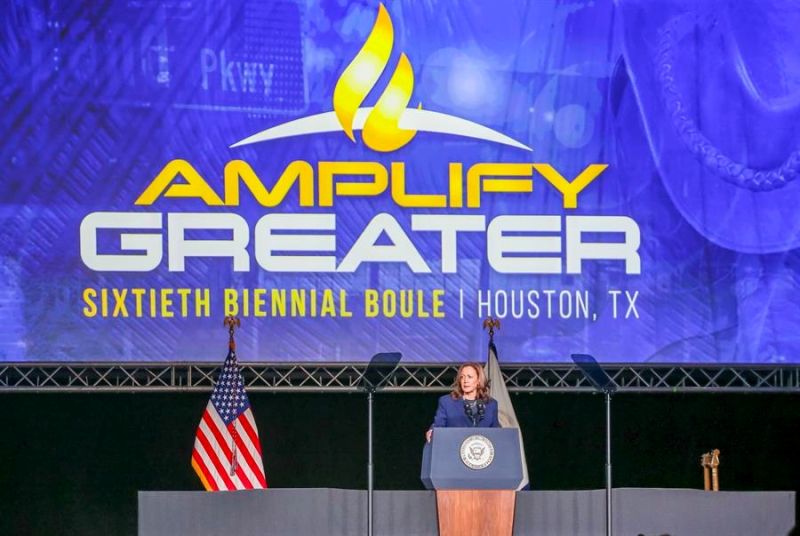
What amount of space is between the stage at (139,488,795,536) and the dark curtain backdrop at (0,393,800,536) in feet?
6.29

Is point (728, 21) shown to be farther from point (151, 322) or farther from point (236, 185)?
point (151, 322)

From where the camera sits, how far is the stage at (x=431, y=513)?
18.6ft

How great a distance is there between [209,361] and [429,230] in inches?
65.0

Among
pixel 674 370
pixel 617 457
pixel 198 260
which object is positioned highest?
pixel 198 260

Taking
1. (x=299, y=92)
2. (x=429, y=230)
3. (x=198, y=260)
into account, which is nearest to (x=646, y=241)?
(x=429, y=230)

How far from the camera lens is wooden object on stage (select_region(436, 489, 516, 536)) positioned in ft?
17.9

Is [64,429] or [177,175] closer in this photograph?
[177,175]

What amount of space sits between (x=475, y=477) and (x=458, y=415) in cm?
65

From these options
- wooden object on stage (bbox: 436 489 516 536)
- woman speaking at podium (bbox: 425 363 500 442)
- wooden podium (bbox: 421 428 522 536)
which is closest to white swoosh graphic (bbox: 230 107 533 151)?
woman speaking at podium (bbox: 425 363 500 442)

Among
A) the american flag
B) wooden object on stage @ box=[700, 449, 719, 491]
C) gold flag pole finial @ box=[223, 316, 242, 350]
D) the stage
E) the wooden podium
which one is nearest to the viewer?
the wooden podium

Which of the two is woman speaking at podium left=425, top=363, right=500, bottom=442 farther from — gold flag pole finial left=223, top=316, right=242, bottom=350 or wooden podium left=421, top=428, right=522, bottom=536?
gold flag pole finial left=223, top=316, right=242, bottom=350

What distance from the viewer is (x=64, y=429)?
7.60 m

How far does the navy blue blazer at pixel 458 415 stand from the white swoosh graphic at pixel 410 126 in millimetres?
1972

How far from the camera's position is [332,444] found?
7723 millimetres
